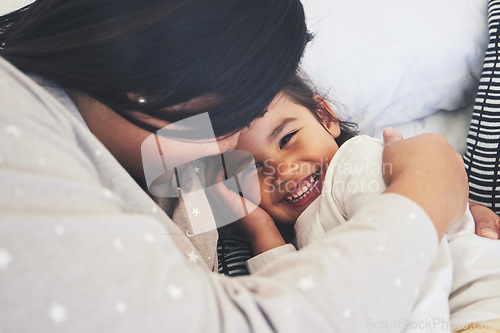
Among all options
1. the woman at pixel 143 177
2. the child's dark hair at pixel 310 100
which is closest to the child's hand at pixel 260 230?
the woman at pixel 143 177

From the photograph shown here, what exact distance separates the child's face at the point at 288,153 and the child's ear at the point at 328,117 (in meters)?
0.09

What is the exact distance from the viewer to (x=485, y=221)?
2.45ft

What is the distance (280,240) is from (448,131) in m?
0.59

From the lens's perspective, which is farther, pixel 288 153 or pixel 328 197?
pixel 288 153

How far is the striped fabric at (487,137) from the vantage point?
820 millimetres

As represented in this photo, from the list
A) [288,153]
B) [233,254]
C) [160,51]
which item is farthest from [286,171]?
[160,51]

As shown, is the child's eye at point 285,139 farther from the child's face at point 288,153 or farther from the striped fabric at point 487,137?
the striped fabric at point 487,137

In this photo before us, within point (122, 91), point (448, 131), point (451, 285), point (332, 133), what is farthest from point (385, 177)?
point (448, 131)

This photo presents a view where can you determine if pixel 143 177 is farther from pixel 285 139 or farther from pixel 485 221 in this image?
pixel 485 221

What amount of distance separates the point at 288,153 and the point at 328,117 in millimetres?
209

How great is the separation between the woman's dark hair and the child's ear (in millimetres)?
349

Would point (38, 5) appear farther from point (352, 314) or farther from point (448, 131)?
point (448, 131)

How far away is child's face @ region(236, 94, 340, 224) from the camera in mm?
770

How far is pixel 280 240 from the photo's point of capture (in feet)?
2.55
